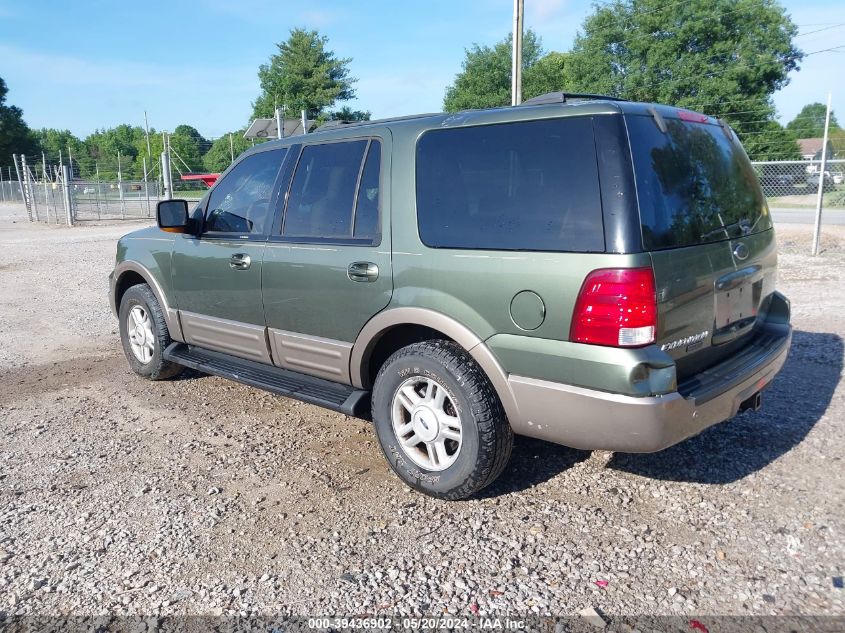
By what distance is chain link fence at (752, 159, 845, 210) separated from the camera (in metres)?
13.9

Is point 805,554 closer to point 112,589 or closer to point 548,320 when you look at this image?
point 548,320

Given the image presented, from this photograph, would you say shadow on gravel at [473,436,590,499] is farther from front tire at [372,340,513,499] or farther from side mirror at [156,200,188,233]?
side mirror at [156,200,188,233]

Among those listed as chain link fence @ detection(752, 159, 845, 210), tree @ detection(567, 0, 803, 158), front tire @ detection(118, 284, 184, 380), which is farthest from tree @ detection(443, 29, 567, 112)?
front tire @ detection(118, 284, 184, 380)

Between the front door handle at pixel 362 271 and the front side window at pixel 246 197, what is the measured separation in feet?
3.08

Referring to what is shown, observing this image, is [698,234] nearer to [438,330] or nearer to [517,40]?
[438,330]

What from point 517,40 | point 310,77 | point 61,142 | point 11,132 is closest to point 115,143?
point 61,142

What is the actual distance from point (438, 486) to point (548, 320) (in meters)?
1.09

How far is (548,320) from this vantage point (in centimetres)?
300

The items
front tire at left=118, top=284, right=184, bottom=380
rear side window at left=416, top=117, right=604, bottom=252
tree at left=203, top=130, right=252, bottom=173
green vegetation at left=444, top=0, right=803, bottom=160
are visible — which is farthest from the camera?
tree at left=203, top=130, right=252, bottom=173

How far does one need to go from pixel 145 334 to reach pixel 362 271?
107 inches

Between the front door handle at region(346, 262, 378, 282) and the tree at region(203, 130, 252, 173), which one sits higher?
the tree at region(203, 130, 252, 173)

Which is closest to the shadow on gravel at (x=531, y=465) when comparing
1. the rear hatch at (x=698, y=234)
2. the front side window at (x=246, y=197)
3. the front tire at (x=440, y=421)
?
the front tire at (x=440, y=421)

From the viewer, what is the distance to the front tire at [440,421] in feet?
10.8

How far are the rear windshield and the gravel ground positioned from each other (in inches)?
54.3
